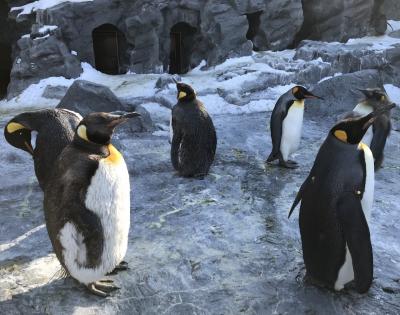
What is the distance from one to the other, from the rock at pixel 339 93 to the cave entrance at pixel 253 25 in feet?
16.5

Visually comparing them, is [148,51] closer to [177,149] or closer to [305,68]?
[305,68]

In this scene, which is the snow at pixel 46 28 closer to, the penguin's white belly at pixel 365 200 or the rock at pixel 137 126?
the rock at pixel 137 126

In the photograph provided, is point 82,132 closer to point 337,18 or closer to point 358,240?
point 358,240

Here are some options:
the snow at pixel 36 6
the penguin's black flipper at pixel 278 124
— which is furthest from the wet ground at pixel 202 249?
the snow at pixel 36 6

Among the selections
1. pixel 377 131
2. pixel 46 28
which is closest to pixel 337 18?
pixel 46 28

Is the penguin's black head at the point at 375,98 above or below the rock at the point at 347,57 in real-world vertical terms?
above

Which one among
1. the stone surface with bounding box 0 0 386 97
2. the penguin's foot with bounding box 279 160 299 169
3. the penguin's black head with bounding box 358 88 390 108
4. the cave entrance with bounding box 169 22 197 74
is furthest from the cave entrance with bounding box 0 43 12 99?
the penguin's black head with bounding box 358 88 390 108

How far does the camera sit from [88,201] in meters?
2.38

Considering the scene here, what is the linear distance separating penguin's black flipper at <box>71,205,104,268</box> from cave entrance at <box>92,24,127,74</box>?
10633 mm

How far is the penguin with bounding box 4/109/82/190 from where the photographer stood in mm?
3299

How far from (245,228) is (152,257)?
864 millimetres

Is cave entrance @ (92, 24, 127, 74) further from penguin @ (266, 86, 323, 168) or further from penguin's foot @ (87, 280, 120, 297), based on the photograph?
penguin's foot @ (87, 280, 120, 297)

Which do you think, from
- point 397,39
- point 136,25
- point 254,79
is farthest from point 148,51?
point 397,39

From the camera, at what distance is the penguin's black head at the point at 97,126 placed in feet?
7.93
